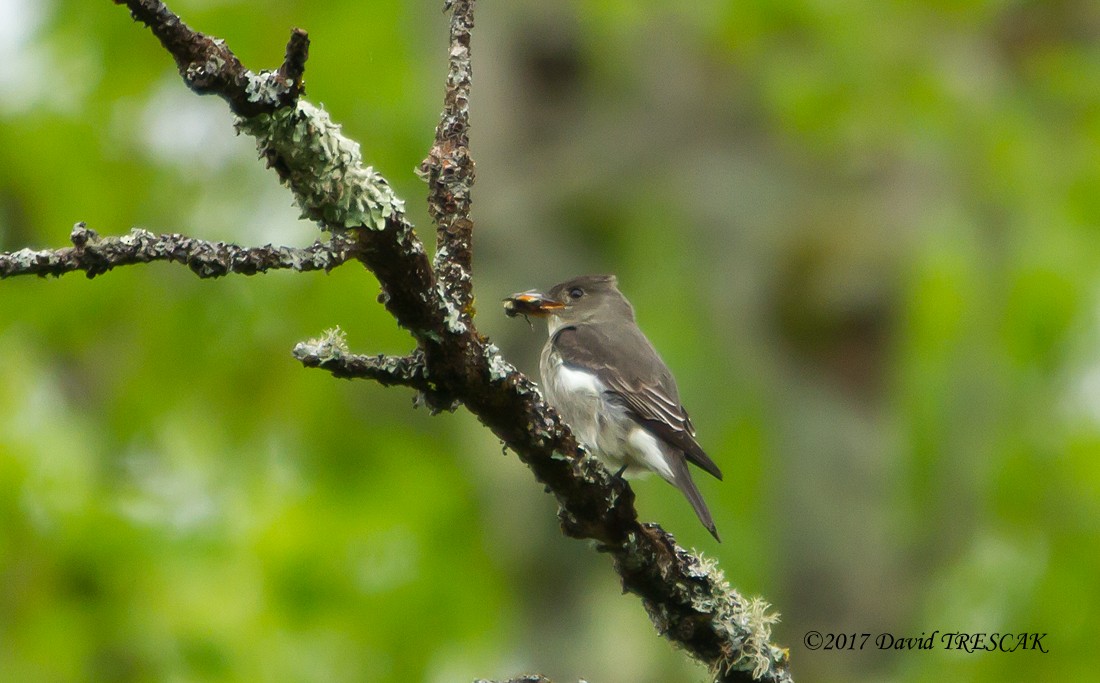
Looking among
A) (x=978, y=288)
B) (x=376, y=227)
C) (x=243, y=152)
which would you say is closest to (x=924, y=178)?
(x=978, y=288)

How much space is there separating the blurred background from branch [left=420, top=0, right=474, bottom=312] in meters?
3.94

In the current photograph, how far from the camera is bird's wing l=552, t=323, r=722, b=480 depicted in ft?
15.5

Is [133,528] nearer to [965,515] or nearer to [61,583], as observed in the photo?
[61,583]

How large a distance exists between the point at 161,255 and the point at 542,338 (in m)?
5.72

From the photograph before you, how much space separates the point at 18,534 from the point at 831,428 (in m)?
4.52

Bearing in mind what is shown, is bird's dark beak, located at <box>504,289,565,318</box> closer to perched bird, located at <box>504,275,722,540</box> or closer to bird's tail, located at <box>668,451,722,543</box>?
perched bird, located at <box>504,275,722,540</box>

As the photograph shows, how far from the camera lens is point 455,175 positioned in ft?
8.68

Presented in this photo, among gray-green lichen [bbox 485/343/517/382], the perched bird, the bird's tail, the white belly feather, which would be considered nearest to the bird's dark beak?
the perched bird

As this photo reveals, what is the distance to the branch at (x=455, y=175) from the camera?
2562mm

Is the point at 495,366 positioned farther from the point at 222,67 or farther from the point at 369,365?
the point at 222,67

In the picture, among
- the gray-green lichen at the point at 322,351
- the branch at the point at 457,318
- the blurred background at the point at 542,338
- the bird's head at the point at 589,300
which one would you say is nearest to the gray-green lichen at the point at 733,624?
the branch at the point at 457,318

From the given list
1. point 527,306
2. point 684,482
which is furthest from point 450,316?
point 684,482

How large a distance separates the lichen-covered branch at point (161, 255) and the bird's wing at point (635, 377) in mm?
2539

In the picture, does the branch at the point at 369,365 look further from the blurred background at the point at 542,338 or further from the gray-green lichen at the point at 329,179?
the blurred background at the point at 542,338
